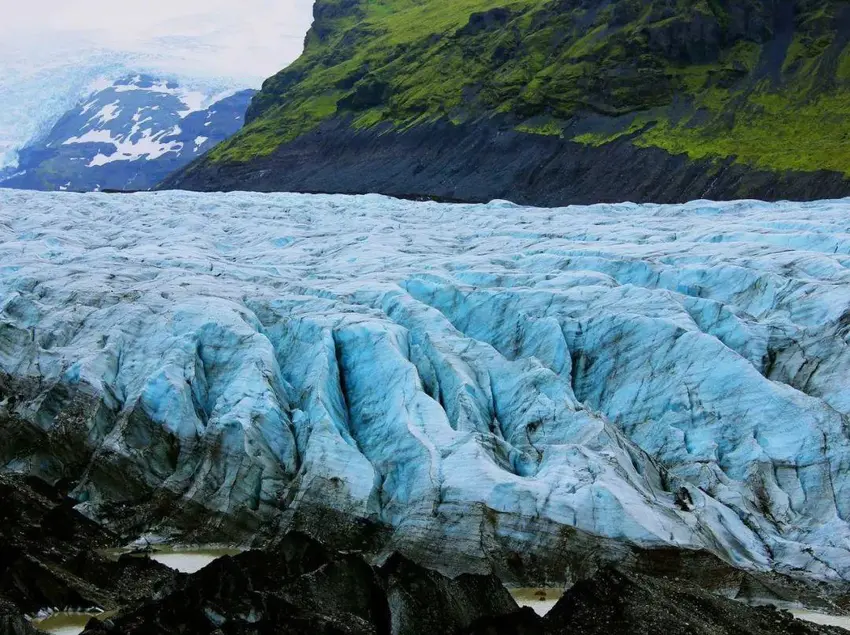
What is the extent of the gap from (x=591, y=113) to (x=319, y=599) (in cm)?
8285

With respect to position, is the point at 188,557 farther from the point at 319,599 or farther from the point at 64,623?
the point at 319,599

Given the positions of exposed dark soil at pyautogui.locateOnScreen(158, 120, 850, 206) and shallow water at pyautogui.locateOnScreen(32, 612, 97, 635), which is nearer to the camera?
shallow water at pyautogui.locateOnScreen(32, 612, 97, 635)

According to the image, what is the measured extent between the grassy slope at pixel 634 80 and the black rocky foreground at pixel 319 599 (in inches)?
2503

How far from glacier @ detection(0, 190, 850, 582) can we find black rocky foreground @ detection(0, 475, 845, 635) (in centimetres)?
199

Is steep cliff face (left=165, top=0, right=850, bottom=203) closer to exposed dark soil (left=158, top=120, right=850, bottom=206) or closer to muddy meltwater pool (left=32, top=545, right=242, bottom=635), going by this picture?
exposed dark soil (left=158, top=120, right=850, bottom=206)

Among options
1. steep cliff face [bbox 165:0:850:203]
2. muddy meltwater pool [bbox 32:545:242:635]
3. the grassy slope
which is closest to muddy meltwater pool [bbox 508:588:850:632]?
muddy meltwater pool [bbox 32:545:242:635]

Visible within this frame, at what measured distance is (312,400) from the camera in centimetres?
1880

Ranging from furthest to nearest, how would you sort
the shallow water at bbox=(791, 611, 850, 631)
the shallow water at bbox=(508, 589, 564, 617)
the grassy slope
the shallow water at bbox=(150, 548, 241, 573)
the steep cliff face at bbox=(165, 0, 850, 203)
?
the grassy slope < the steep cliff face at bbox=(165, 0, 850, 203) < the shallow water at bbox=(150, 548, 241, 573) < the shallow water at bbox=(508, 589, 564, 617) < the shallow water at bbox=(791, 611, 850, 631)

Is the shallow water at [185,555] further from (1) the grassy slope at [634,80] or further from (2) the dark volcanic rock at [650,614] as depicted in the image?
(1) the grassy slope at [634,80]

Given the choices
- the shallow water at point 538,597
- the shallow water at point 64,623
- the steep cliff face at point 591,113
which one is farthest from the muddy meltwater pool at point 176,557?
the steep cliff face at point 591,113

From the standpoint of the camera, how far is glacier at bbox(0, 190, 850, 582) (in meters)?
15.9

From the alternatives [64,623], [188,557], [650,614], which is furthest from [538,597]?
[64,623]

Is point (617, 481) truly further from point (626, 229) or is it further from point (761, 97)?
point (761, 97)

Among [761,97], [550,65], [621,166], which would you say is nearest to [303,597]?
[621,166]
